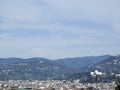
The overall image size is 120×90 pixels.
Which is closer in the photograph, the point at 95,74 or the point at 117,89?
the point at 117,89

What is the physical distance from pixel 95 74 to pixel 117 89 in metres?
2.99

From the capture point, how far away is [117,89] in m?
34.8

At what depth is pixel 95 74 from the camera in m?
37.1
